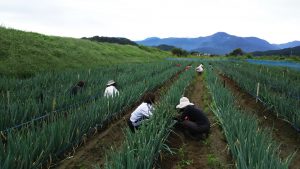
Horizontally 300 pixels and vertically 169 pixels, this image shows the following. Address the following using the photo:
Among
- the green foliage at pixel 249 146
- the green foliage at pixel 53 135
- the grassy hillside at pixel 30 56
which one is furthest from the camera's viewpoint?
the grassy hillside at pixel 30 56

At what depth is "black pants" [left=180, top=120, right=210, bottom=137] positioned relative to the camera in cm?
462

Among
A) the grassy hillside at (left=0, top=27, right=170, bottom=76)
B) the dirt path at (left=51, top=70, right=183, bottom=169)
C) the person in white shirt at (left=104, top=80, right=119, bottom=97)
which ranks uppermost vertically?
the grassy hillside at (left=0, top=27, right=170, bottom=76)

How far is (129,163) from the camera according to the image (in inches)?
92.4

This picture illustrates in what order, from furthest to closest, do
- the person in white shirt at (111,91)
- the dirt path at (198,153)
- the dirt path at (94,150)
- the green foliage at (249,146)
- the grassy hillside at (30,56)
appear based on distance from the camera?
the grassy hillside at (30,56) < the person in white shirt at (111,91) < the dirt path at (198,153) < the dirt path at (94,150) < the green foliage at (249,146)

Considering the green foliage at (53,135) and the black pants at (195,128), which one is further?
the black pants at (195,128)

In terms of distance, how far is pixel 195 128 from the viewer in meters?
4.61

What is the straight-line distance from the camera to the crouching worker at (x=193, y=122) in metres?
4.66

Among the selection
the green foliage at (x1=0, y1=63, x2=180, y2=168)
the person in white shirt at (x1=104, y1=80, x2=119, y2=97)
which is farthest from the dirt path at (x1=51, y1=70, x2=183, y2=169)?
the person in white shirt at (x1=104, y1=80, x2=119, y2=97)

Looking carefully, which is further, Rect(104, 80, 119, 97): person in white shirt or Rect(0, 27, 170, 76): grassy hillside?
Rect(0, 27, 170, 76): grassy hillside

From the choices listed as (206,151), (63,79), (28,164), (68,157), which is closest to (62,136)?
(68,157)

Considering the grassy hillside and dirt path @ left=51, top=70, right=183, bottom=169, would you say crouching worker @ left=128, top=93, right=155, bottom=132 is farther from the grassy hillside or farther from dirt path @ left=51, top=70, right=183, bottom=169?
the grassy hillside

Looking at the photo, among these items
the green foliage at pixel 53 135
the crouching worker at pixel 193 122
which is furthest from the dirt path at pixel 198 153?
the green foliage at pixel 53 135

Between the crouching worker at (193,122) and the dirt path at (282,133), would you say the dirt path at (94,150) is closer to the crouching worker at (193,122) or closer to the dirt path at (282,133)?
the crouching worker at (193,122)

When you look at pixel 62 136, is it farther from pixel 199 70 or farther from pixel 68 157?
pixel 199 70
